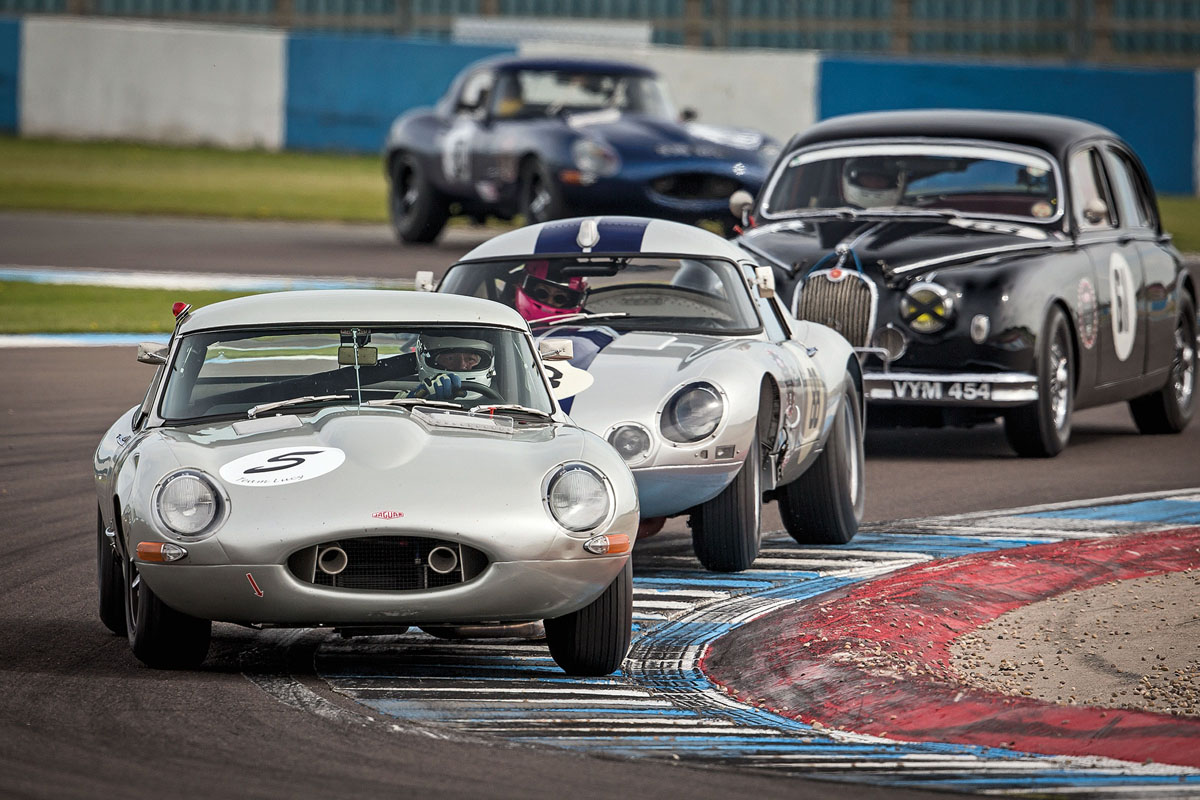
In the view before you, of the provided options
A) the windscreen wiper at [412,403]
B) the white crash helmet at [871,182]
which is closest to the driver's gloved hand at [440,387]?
the windscreen wiper at [412,403]

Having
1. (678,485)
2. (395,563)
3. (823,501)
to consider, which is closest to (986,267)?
(823,501)

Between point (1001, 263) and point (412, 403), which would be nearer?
point (412, 403)

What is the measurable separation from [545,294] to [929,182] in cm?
411

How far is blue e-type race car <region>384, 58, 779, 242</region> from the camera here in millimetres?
19969

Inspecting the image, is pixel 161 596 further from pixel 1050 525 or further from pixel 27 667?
pixel 1050 525

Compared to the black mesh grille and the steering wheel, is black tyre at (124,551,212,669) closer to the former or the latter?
the steering wheel

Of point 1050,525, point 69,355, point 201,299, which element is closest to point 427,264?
point 201,299

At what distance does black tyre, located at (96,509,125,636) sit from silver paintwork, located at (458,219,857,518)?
5.68 feet

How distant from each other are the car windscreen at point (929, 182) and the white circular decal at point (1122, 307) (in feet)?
1.85

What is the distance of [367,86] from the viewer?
110 feet

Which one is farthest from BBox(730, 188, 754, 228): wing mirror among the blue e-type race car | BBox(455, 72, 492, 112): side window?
BBox(455, 72, 492, 112): side window

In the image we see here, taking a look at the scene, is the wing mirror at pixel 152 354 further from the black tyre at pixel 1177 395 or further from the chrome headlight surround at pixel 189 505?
the black tyre at pixel 1177 395

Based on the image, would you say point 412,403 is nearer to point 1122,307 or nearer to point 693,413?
point 693,413

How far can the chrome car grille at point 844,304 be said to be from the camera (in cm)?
1157
